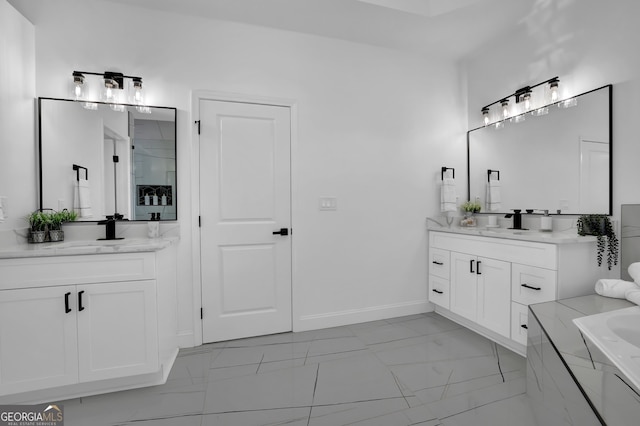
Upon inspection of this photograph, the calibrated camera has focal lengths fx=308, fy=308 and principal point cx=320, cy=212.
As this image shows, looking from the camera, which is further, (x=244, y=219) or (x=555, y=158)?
(x=244, y=219)

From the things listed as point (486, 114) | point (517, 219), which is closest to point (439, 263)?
point (517, 219)

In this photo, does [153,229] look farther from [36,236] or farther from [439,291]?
[439,291]

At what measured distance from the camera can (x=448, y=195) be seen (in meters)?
3.23

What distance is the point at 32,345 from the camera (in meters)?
1.73

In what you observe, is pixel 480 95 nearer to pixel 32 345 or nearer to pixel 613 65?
pixel 613 65

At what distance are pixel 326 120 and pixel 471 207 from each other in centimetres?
178

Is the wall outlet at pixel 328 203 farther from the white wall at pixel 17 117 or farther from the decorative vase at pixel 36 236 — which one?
the white wall at pixel 17 117

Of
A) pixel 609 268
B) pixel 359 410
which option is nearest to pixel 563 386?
pixel 359 410

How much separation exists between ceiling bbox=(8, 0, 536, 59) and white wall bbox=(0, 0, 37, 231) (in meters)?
0.26

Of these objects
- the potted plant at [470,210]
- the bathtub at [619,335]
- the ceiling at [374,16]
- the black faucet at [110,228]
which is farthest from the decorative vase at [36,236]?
the potted plant at [470,210]

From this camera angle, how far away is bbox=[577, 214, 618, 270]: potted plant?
2.10m

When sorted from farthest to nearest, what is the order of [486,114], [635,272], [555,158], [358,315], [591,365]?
[486,114], [358,315], [555,158], [635,272], [591,365]

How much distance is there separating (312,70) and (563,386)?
282cm

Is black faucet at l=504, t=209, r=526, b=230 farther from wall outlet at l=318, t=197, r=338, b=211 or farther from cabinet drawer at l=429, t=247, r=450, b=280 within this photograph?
wall outlet at l=318, t=197, r=338, b=211
